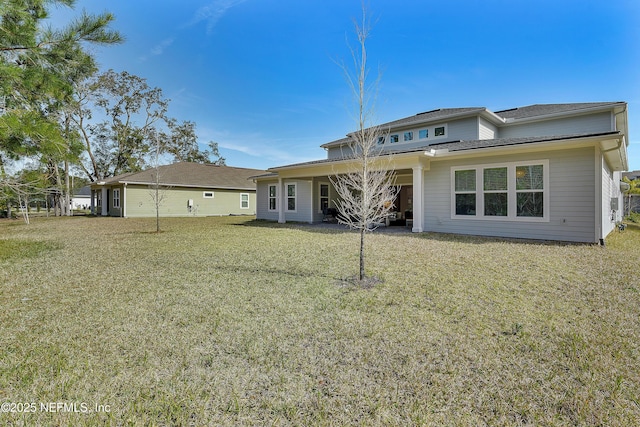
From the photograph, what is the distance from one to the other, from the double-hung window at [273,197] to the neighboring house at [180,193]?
2820mm

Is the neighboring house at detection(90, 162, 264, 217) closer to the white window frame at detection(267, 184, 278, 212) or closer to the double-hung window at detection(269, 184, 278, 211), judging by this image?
the white window frame at detection(267, 184, 278, 212)

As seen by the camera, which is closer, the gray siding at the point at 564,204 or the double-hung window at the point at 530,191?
the gray siding at the point at 564,204

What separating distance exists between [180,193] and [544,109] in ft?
79.0

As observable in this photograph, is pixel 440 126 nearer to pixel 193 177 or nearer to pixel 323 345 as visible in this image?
pixel 323 345

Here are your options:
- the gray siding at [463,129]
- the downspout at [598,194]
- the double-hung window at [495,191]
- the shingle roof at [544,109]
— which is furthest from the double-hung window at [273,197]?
the downspout at [598,194]

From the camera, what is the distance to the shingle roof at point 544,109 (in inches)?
538

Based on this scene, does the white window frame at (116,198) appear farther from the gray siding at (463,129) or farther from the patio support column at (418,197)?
the gray siding at (463,129)

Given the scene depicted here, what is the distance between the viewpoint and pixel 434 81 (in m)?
14.6

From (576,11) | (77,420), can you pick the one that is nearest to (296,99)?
(576,11)

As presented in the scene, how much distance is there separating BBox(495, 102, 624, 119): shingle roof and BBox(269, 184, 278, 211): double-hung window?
1361 cm

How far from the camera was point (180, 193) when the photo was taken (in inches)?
905

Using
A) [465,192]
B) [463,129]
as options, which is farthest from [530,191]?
[463,129]

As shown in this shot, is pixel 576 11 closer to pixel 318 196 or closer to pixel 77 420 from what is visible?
pixel 318 196

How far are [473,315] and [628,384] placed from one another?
141 cm
